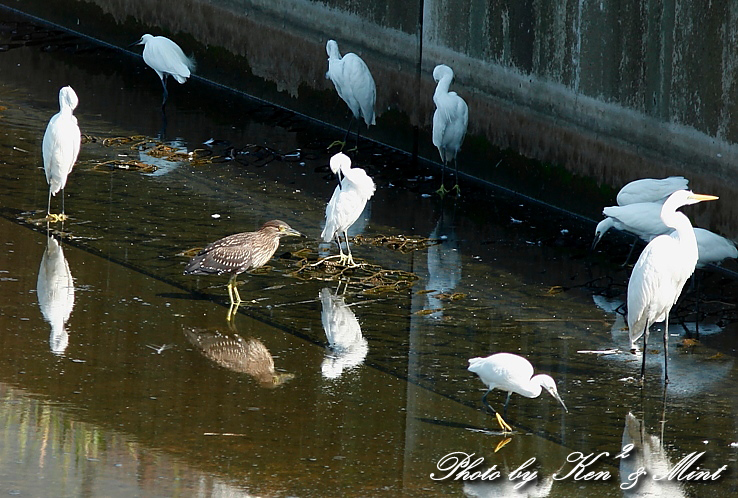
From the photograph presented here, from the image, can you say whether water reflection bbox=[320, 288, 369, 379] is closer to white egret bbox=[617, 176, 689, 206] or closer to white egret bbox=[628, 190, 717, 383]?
white egret bbox=[628, 190, 717, 383]

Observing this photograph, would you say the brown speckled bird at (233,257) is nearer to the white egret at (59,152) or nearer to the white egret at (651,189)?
the white egret at (59,152)

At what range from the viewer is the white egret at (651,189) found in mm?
10117

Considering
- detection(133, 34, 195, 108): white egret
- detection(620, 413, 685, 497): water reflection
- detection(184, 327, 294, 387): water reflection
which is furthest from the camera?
detection(133, 34, 195, 108): white egret

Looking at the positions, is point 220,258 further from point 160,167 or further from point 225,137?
point 225,137

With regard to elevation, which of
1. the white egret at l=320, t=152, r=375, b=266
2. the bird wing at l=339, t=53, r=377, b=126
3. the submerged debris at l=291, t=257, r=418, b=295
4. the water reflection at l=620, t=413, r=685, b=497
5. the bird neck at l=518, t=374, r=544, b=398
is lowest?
the water reflection at l=620, t=413, r=685, b=497

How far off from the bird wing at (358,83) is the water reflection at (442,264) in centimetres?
214

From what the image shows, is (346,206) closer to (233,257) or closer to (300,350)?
(233,257)

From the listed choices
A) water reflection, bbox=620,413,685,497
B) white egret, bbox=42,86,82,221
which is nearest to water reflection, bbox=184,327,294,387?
water reflection, bbox=620,413,685,497

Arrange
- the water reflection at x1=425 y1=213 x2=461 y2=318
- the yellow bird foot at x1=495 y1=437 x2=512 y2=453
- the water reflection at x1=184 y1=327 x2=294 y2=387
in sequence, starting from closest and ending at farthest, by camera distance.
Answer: the yellow bird foot at x1=495 y1=437 x2=512 y2=453 → the water reflection at x1=184 y1=327 x2=294 y2=387 → the water reflection at x1=425 y1=213 x2=461 y2=318

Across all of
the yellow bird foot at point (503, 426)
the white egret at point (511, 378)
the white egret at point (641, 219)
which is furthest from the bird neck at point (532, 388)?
the white egret at point (641, 219)

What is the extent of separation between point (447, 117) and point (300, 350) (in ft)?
14.9

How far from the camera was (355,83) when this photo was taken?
13.0 m

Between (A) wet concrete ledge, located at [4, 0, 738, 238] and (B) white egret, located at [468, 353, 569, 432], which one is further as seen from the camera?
(A) wet concrete ledge, located at [4, 0, 738, 238]

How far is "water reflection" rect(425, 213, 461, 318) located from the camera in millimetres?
9172
